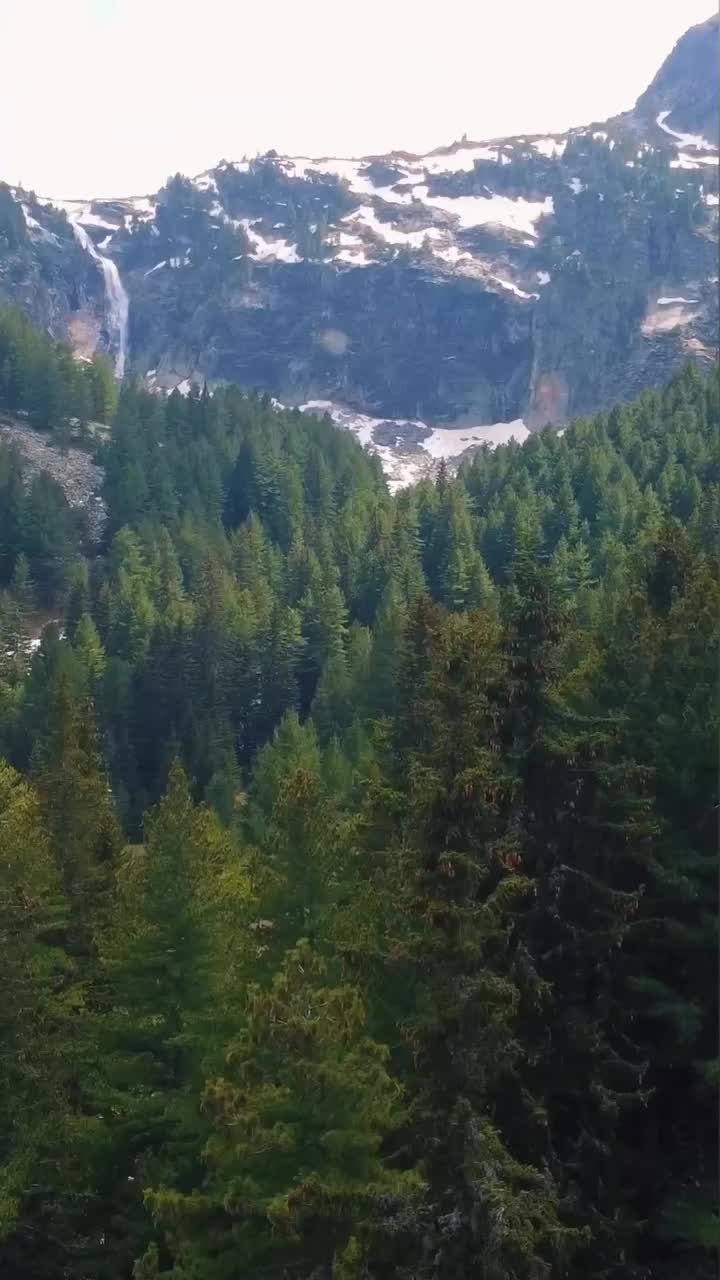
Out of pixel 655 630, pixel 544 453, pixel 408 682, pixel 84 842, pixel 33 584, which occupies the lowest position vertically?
pixel 33 584

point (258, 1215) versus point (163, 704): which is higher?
point (258, 1215)

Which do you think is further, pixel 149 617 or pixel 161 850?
pixel 149 617

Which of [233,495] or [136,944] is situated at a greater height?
[136,944]

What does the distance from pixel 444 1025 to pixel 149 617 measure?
8412 cm

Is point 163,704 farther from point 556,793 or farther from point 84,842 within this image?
point 556,793

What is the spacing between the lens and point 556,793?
19.7 m

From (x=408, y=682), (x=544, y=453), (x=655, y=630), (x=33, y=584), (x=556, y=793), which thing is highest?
(x=655, y=630)

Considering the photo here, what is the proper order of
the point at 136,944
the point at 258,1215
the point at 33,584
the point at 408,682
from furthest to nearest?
the point at 33,584, the point at 408,682, the point at 136,944, the point at 258,1215

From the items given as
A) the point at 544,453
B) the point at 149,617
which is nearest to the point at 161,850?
the point at 149,617

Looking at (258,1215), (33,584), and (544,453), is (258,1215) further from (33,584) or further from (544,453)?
(544,453)

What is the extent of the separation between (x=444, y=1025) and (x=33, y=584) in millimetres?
108943

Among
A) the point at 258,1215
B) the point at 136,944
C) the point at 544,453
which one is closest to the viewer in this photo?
the point at 258,1215

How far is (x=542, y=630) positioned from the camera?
20.3 m

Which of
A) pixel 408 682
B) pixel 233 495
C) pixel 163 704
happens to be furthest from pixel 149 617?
pixel 408 682
